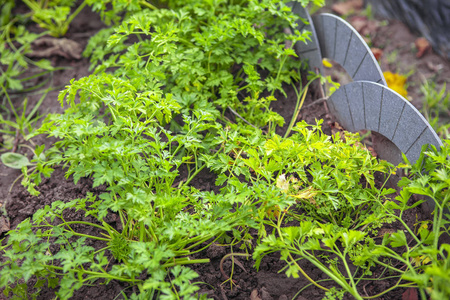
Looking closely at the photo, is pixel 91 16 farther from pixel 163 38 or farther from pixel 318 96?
pixel 318 96

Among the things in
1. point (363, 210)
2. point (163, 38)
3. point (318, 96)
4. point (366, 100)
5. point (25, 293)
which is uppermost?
point (163, 38)

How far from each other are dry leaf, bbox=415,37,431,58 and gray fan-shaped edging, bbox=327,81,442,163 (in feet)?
4.61

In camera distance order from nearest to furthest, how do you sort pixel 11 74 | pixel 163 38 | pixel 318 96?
pixel 163 38, pixel 318 96, pixel 11 74

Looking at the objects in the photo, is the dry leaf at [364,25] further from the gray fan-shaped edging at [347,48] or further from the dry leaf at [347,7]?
the gray fan-shaped edging at [347,48]

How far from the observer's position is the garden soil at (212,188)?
5.20 ft

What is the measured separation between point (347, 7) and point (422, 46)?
2.82 feet

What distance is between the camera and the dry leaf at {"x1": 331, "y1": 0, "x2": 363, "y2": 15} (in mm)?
3623

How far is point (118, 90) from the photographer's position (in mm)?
1654

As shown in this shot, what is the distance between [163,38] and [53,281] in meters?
1.26

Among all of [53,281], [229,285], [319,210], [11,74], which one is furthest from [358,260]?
[11,74]

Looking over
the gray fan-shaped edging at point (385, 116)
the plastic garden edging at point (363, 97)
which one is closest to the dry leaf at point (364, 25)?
the plastic garden edging at point (363, 97)

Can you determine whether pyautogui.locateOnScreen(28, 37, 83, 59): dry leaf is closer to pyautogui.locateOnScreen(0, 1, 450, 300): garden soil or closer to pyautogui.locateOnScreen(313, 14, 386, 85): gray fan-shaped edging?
pyautogui.locateOnScreen(0, 1, 450, 300): garden soil

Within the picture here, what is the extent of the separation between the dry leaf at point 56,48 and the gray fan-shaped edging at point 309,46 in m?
1.70

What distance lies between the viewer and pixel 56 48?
2965mm
